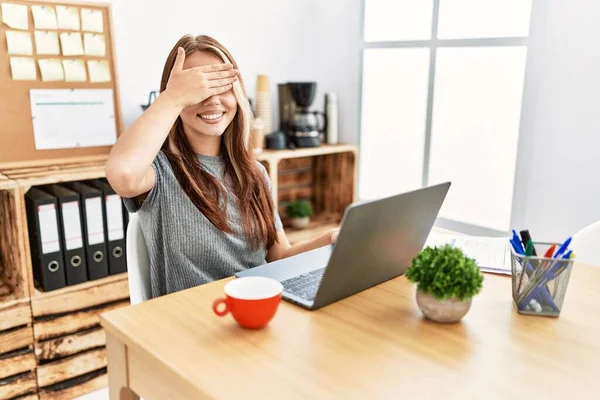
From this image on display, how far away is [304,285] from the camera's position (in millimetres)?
1147

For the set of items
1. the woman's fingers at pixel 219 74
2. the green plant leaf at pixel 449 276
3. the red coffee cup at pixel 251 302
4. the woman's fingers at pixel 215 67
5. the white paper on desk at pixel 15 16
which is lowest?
the red coffee cup at pixel 251 302

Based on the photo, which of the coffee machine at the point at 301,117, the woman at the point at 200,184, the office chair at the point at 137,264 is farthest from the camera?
the coffee machine at the point at 301,117

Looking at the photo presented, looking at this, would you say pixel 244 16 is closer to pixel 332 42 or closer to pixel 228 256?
pixel 332 42

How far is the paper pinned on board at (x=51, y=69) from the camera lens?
2080mm

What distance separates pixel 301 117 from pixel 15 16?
126 cm

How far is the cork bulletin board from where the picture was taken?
202cm


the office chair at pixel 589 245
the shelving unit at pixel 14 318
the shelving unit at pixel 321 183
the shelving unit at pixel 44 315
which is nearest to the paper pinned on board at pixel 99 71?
the shelving unit at pixel 44 315

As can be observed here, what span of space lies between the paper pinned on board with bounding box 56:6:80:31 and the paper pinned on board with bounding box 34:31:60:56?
49mm

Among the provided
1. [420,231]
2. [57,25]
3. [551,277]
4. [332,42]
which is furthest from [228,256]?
[332,42]

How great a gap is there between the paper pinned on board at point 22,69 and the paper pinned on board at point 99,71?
21 centimetres

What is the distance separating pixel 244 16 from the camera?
2670mm

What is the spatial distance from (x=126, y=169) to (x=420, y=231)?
2.04 ft

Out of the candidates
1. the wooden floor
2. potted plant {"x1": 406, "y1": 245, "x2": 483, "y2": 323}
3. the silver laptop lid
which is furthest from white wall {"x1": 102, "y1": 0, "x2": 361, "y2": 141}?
potted plant {"x1": 406, "y1": 245, "x2": 483, "y2": 323}

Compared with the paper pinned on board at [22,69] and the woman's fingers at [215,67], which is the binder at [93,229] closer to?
the paper pinned on board at [22,69]
